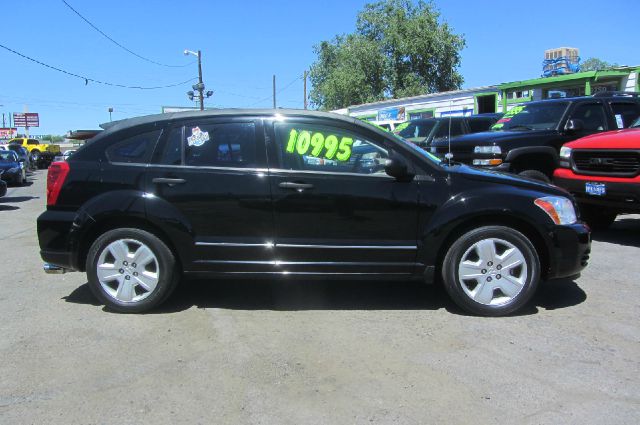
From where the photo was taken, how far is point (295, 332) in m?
4.16

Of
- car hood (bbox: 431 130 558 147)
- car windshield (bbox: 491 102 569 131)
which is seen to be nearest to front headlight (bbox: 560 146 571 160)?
car hood (bbox: 431 130 558 147)

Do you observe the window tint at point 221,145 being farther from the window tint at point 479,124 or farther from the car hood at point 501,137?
the window tint at point 479,124

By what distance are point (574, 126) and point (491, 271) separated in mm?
5330

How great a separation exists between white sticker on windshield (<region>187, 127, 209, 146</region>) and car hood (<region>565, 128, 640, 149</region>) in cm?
535

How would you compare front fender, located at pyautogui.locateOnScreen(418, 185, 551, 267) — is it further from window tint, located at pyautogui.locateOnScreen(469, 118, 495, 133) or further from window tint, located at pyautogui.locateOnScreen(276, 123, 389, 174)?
window tint, located at pyautogui.locateOnScreen(469, 118, 495, 133)

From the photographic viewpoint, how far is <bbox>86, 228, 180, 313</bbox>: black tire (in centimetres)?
445

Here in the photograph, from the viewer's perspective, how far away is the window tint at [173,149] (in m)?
4.51

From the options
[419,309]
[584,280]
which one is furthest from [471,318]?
[584,280]

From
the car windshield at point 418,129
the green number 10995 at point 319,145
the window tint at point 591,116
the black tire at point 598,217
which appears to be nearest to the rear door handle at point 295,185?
the green number 10995 at point 319,145

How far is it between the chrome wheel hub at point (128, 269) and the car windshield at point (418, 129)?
989 cm

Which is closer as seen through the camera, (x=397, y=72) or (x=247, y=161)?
(x=247, y=161)

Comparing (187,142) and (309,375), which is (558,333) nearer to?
(309,375)

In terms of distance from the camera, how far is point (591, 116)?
29.4ft

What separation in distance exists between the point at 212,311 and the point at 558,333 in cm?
284
